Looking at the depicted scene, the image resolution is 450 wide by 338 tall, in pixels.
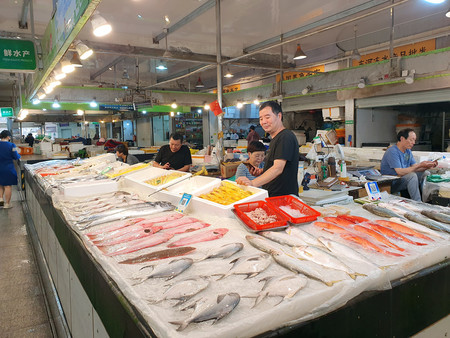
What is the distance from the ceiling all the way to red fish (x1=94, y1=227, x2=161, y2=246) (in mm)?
3476

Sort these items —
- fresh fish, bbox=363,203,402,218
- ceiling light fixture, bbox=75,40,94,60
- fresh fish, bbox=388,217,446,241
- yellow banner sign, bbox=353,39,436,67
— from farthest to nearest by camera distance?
yellow banner sign, bbox=353,39,436,67
ceiling light fixture, bbox=75,40,94,60
fresh fish, bbox=363,203,402,218
fresh fish, bbox=388,217,446,241

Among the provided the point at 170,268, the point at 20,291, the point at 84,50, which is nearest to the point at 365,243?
the point at 170,268

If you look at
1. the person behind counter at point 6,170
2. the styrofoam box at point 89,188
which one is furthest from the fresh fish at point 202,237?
the person behind counter at point 6,170

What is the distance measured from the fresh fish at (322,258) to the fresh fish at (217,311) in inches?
18.7

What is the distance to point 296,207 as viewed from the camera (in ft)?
7.75

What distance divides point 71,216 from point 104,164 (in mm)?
2804

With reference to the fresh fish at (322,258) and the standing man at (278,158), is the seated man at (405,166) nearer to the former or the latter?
the standing man at (278,158)

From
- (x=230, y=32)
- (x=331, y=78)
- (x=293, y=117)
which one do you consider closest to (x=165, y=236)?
(x=230, y=32)

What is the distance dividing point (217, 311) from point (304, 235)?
866 mm

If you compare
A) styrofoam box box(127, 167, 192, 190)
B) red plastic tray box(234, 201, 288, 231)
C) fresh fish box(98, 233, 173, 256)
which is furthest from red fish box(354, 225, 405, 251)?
styrofoam box box(127, 167, 192, 190)

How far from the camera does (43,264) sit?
4.41 metres

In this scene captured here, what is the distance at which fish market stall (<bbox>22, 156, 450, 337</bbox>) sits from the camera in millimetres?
1168

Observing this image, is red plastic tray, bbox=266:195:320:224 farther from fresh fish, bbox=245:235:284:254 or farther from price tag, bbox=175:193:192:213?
price tag, bbox=175:193:192:213

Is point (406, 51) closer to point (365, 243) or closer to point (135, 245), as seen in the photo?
point (365, 243)
